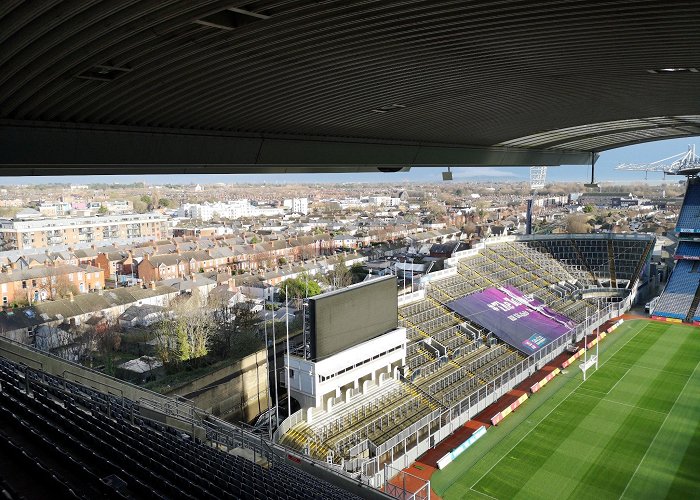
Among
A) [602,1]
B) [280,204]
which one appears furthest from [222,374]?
[280,204]

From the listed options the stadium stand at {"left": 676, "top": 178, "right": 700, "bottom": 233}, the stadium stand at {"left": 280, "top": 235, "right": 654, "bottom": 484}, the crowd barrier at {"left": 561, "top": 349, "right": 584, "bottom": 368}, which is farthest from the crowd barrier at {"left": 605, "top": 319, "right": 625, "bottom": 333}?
the stadium stand at {"left": 676, "top": 178, "right": 700, "bottom": 233}

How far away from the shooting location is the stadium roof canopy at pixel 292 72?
241 inches

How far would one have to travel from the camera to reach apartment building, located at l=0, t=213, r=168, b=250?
2136 inches

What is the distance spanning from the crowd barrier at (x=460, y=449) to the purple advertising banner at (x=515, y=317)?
679 centimetres

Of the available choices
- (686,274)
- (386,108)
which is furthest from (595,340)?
(386,108)

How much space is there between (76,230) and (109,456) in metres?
60.5

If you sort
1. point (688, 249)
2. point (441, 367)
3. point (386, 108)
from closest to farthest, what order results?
point (386, 108)
point (441, 367)
point (688, 249)

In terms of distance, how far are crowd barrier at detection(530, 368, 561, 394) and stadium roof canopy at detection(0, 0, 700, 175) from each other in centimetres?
1092

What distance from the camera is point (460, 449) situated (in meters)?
16.0

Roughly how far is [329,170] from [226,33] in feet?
29.9

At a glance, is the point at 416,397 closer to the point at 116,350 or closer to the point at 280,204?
the point at 116,350

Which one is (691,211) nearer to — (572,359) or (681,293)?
(681,293)

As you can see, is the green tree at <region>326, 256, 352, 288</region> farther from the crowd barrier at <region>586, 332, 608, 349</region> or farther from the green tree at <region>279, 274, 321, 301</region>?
the crowd barrier at <region>586, 332, 608, 349</region>

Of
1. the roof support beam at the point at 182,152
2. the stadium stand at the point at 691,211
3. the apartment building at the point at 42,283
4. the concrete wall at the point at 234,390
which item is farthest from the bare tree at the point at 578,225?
the concrete wall at the point at 234,390
